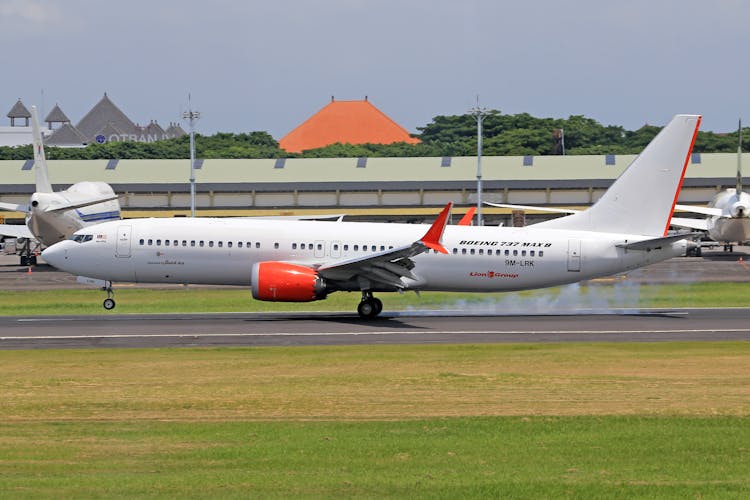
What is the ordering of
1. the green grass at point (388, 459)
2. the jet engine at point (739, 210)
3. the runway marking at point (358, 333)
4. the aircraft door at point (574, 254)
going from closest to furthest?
the green grass at point (388, 459) → the runway marking at point (358, 333) → the aircraft door at point (574, 254) → the jet engine at point (739, 210)

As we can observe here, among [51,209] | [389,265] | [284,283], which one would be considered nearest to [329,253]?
[389,265]

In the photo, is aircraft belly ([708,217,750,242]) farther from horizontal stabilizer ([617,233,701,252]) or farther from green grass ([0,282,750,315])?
horizontal stabilizer ([617,233,701,252])

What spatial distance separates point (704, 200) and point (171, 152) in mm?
87347

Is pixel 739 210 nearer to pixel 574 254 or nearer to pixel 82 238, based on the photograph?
pixel 574 254

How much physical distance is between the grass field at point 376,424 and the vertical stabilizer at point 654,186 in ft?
37.9

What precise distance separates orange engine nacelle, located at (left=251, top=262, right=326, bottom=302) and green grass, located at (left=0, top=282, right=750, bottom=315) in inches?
256

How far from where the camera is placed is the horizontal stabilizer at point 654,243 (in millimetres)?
43625

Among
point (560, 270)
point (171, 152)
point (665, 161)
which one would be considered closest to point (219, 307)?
point (560, 270)

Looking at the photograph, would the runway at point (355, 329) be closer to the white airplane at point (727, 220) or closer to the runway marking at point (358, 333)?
the runway marking at point (358, 333)

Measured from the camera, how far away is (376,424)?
74.1ft

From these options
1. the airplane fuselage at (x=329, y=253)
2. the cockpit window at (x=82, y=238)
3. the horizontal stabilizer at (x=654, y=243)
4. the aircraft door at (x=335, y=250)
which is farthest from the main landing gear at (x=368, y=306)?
the cockpit window at (x=82, y=238)

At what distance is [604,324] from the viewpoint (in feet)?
141

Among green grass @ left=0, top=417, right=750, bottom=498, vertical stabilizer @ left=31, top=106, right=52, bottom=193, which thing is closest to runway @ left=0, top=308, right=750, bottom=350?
green grass @ left=0, top=417, right=750, bottom=498

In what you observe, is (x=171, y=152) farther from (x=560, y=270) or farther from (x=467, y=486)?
(x=467, y=486)
